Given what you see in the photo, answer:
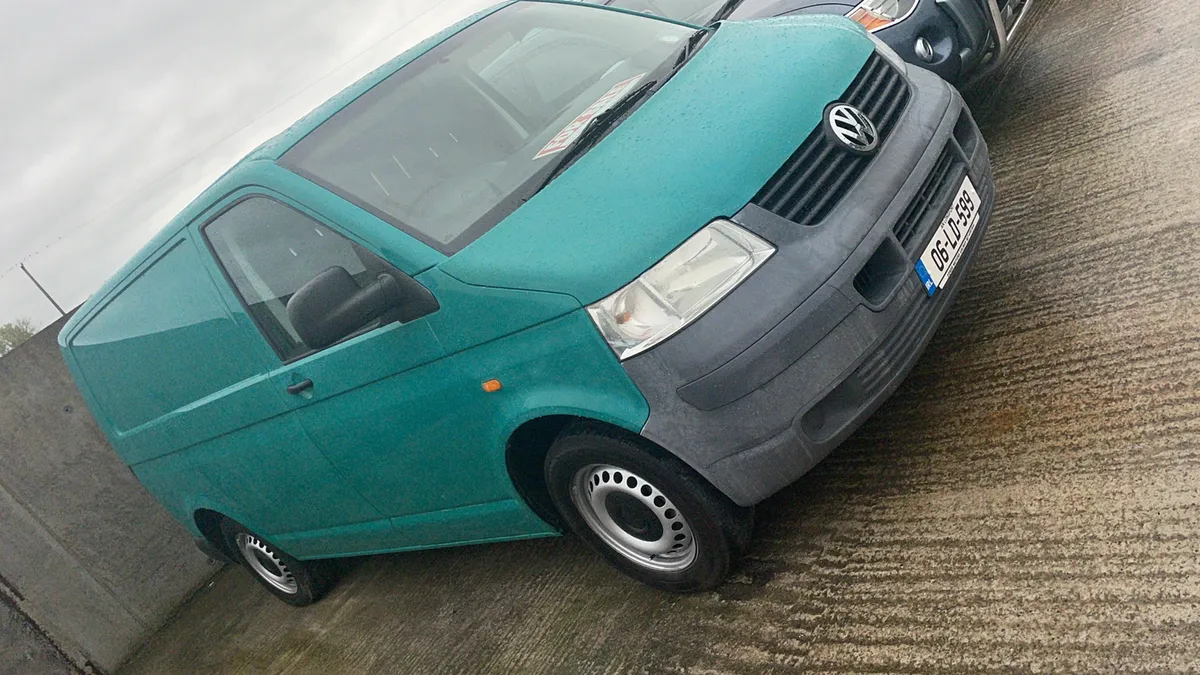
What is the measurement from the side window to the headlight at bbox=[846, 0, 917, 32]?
2.90m

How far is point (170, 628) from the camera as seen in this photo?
5.59 m

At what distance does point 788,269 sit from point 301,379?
5.87 ft

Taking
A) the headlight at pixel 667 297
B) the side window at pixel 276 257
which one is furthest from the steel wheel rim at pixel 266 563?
the headlight at pixel 667 297

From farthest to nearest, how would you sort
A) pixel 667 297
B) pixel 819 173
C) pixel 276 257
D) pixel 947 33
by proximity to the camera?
pixel 947 33 → pixel 276 257 → pixel 819 173 → pixel 667 297

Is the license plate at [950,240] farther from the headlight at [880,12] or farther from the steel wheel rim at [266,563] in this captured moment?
the steel wheel rim at [266,563]

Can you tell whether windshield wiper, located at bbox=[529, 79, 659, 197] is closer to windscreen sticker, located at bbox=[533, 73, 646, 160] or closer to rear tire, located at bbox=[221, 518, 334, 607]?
windscreen sticker, located at bbox=[533, 73, 646, 160]

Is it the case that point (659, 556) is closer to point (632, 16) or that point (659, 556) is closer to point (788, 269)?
point (788, 269)

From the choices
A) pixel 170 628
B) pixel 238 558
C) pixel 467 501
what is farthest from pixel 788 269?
pixel 170 628

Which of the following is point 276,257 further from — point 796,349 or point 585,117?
point 796,349

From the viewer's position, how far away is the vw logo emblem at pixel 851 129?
2.68 m

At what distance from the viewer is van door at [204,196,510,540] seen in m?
2.88

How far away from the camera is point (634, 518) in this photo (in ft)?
9.16

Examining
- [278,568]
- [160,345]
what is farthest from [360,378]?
[278,568]

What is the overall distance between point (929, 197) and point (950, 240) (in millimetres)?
144
